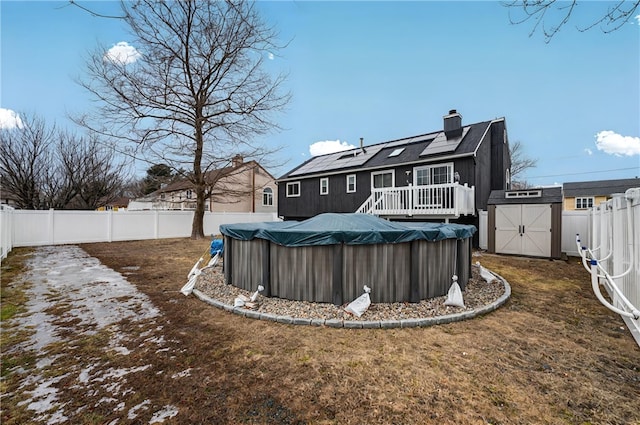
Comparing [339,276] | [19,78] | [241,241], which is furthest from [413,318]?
[19,78]

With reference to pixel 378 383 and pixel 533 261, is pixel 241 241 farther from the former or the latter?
pixel 533 261

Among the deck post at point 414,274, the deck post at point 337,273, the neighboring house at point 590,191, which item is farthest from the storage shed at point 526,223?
the neighboring house at point 590,191

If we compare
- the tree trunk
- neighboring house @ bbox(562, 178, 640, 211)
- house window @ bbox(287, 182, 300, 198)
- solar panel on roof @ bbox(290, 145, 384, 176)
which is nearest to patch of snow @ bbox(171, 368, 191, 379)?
solar panel on roof @ bbox(290, 145, 384, 176)

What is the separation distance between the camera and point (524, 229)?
9.43 m

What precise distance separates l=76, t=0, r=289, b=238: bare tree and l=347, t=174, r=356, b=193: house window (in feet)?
14.8

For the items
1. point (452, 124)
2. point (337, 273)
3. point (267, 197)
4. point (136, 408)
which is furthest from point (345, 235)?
point (267, 197)

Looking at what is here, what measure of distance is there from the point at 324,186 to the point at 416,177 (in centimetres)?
542

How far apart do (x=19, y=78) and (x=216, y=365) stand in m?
9.96

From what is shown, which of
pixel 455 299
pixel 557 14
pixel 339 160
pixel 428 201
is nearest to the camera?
pixel 557 14

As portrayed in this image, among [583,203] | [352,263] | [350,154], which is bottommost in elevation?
[352,263]

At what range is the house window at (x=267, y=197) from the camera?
25.7 m

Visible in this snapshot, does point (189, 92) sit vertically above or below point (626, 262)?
above

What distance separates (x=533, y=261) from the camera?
28.9 ft

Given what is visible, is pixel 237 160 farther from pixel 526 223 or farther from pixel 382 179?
pixel 526 223
